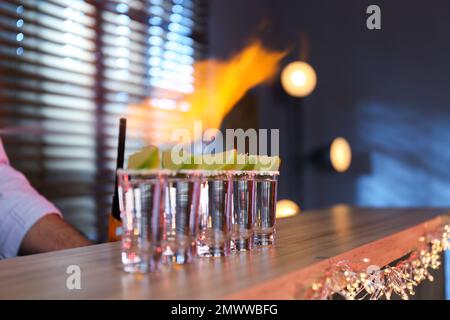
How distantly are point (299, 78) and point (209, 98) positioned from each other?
26.7 inches

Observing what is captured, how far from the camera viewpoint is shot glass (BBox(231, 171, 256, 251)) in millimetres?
1023

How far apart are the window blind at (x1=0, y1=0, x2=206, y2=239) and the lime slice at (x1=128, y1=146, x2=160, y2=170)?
5.40 ft

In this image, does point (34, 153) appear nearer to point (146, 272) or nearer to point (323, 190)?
point (146, 272)

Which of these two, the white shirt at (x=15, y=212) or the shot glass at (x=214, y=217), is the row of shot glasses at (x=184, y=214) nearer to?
the shot glass at (x=214, y=217)

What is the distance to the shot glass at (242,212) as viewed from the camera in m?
1.02

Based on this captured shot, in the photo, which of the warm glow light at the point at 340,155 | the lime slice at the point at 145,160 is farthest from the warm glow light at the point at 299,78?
the lime slice at the point at 145,160

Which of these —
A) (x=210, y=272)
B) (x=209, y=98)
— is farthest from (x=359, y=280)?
(x=209, y=98)

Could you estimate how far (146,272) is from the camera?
0.83 m

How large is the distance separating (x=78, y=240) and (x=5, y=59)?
3.77 feet

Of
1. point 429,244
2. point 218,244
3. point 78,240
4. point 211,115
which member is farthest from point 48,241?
point 211,115

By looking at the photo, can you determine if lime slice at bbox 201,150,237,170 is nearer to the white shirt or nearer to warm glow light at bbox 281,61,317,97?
the white shirt

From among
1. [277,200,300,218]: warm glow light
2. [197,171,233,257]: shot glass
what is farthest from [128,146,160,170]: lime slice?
[277,200,300,218]: warm glow light

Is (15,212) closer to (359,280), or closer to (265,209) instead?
(265,209)

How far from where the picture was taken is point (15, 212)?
1524 mm
